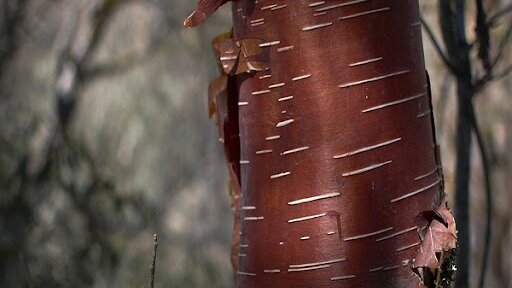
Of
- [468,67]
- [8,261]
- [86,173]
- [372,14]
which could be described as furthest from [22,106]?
[372,14]

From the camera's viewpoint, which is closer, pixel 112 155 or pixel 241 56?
pixel 241 56

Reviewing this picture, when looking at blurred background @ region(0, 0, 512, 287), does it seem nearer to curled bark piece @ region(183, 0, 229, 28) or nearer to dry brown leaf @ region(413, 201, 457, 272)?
curled bark piece @ region(183, 0, 229, 28)

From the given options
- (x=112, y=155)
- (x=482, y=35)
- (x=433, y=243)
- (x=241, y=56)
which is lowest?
(x=112, y=155)

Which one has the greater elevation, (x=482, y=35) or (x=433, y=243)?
(x=482, y=35)

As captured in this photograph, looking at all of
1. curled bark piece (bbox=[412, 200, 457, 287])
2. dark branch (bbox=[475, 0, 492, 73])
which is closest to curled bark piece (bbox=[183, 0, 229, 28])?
curled bark piece (bbox=[412, 200, 457, 287])

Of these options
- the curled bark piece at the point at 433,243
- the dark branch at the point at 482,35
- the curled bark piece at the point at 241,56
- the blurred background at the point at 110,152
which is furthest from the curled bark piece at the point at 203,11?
the blurred background at the point at 110,152

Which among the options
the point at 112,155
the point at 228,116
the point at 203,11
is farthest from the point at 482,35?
the point at 112,155

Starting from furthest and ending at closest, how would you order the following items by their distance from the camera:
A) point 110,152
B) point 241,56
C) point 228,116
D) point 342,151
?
point 110,152 → point 228,116 → point 241,56 → point 342,151

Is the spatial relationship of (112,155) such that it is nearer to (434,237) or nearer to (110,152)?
(110,152)
